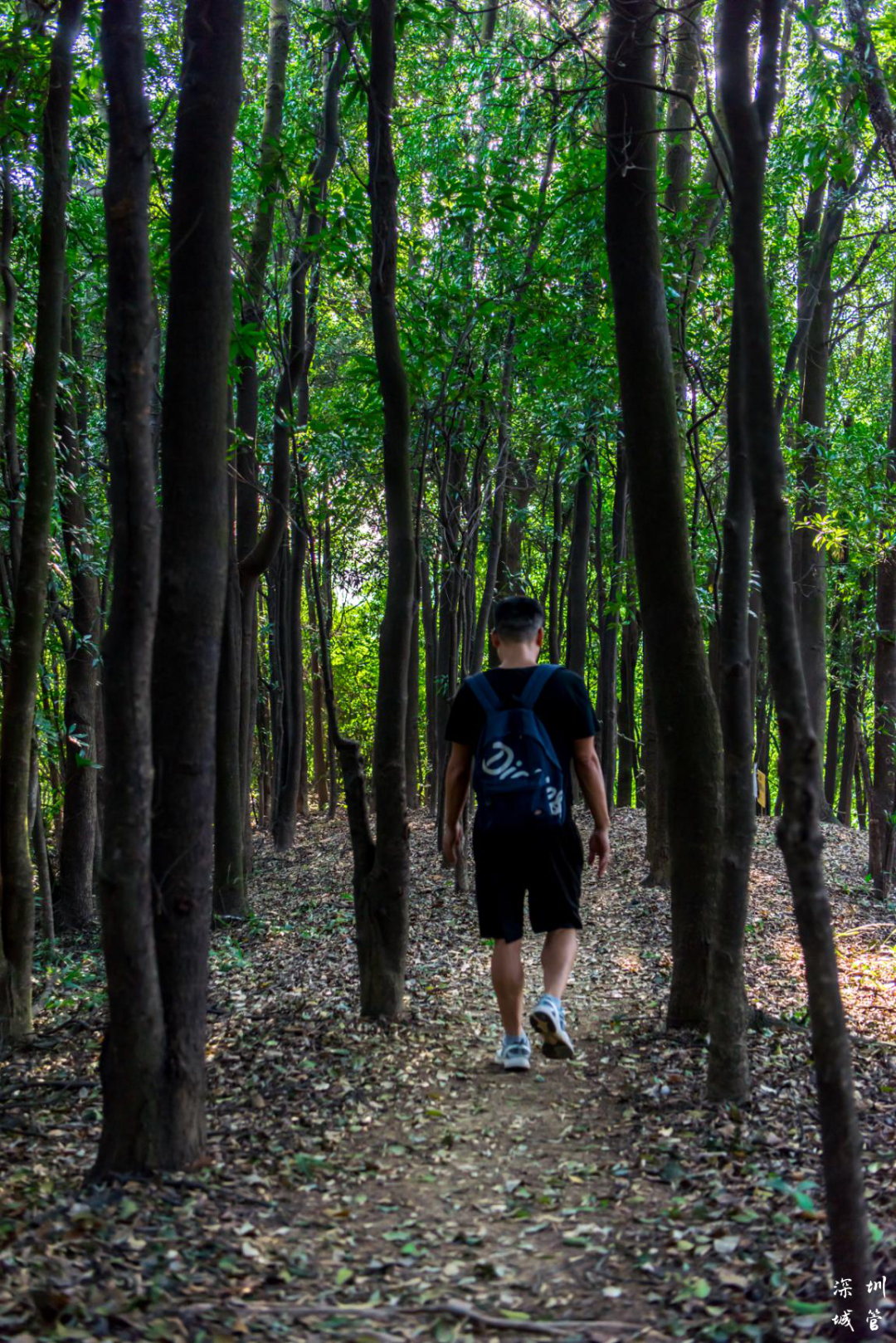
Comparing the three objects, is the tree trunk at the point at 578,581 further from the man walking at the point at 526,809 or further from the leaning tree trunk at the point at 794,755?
the leaning tree trunk at the point at 794,755

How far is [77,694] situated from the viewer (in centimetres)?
1138

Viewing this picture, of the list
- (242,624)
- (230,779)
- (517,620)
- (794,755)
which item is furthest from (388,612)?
(242,624)

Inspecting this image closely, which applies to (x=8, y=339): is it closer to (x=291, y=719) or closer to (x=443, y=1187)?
(x=443, y=1187)

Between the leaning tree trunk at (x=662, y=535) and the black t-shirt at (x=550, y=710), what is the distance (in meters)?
0.61

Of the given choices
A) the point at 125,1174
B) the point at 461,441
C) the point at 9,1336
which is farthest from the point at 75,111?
the point at 9,1336

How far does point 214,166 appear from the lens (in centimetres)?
468

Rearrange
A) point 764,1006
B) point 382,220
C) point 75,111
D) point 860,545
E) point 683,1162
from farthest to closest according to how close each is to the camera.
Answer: point 860,545 < point 75,111 < point 764,1006 < point 382,220 < point 683,1162

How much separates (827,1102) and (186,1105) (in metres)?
2.52

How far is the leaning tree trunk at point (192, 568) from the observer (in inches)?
170

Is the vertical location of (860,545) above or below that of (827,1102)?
above

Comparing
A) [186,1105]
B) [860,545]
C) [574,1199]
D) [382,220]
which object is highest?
[382,220]

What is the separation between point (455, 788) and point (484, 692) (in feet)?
1.93

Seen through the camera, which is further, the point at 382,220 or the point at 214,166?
the point at 382,220

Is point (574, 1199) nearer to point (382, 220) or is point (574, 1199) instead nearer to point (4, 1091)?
point (4, 1091)
